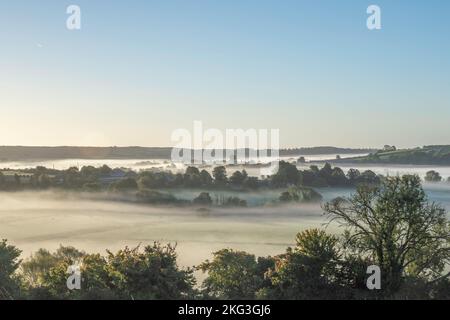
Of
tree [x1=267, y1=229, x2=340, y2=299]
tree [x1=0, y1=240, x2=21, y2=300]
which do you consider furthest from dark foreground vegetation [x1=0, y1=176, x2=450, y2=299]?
tree [x1=0, y1=240, x2=21, y2=300]

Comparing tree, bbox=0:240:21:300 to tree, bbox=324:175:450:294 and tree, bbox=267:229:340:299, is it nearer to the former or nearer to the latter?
tree, bbox=267:229:340:299

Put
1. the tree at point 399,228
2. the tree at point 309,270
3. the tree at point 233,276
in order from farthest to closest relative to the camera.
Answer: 1. the tree at point 233,276
2. the tree at point 399,228
3. the tree at point 309,270

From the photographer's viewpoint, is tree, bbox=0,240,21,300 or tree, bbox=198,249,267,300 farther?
tree, bbox=198,249,267,300

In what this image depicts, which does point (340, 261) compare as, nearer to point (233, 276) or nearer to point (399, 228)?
point (399, 228)

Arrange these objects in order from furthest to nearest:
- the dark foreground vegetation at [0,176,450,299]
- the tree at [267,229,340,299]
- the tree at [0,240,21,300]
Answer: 1. the tree at [0,240,21,300]
2. the dark foreground vegetation at [0,176,450,299]
3. the tree at [267,229,340,299]

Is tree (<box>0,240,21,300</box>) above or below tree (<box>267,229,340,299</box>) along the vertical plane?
below

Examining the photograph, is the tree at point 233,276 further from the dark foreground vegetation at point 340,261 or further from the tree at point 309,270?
the tree at point 309,270

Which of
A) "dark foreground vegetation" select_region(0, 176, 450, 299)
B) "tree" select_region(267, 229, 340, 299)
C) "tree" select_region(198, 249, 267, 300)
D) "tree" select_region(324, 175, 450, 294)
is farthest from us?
"tree" select_region(198, 249, 267, 300)

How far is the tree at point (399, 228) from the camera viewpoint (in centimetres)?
5681

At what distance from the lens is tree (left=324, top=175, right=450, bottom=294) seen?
5681cm

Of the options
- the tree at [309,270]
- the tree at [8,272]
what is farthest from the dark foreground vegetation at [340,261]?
the tree at [8,272]
